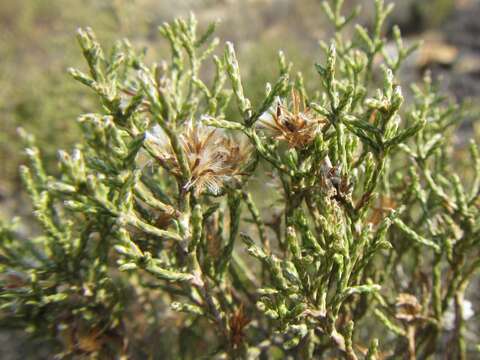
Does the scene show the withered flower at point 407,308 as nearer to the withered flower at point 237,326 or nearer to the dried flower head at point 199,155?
the withered flower at point 237,326

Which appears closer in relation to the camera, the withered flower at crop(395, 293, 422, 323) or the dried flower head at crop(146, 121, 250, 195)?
the dried flower head at crop(146, 121, 250, 195)

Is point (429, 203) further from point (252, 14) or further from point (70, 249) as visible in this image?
point (252, 14)

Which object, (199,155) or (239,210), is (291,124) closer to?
(199,155)

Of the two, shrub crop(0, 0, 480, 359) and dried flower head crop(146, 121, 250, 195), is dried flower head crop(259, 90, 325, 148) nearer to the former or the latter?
shrub crop(0, 0, 480, 359)

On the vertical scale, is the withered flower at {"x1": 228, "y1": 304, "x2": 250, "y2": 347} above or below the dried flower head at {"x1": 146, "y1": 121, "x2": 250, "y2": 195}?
below

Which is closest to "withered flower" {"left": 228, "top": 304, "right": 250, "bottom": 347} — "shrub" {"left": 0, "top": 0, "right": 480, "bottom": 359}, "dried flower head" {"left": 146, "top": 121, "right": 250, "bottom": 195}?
"shrub" {"left": 0, "top": 0, "right": 480, "bottom": 359}

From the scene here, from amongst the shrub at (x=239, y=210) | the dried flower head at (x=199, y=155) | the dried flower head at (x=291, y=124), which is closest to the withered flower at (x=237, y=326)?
the shrub at (x=239, y=210)
